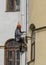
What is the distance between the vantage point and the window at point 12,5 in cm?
875

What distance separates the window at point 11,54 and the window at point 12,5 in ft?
2.52

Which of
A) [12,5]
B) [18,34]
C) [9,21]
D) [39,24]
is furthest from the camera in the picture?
[12,5]

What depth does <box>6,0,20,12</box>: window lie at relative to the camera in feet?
A: 28.7

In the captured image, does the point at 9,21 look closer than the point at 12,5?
Yes

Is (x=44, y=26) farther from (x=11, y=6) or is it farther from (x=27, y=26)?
(x=11, y=6)

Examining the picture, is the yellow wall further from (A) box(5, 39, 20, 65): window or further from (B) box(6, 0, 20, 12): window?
(A) box(5, 39, 20, 65): window

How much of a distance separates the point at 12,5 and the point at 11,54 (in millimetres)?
1223

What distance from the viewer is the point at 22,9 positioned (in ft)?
27.8

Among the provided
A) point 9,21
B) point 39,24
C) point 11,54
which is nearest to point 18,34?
point 39,24

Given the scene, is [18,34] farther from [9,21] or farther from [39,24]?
[9,21]

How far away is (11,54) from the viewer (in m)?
8.88

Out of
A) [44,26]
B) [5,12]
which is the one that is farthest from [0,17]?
[44,26]

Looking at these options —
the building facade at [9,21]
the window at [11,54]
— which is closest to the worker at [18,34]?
the building facade at [9,21]

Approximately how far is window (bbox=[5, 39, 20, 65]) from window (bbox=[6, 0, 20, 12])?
30.2 inches
